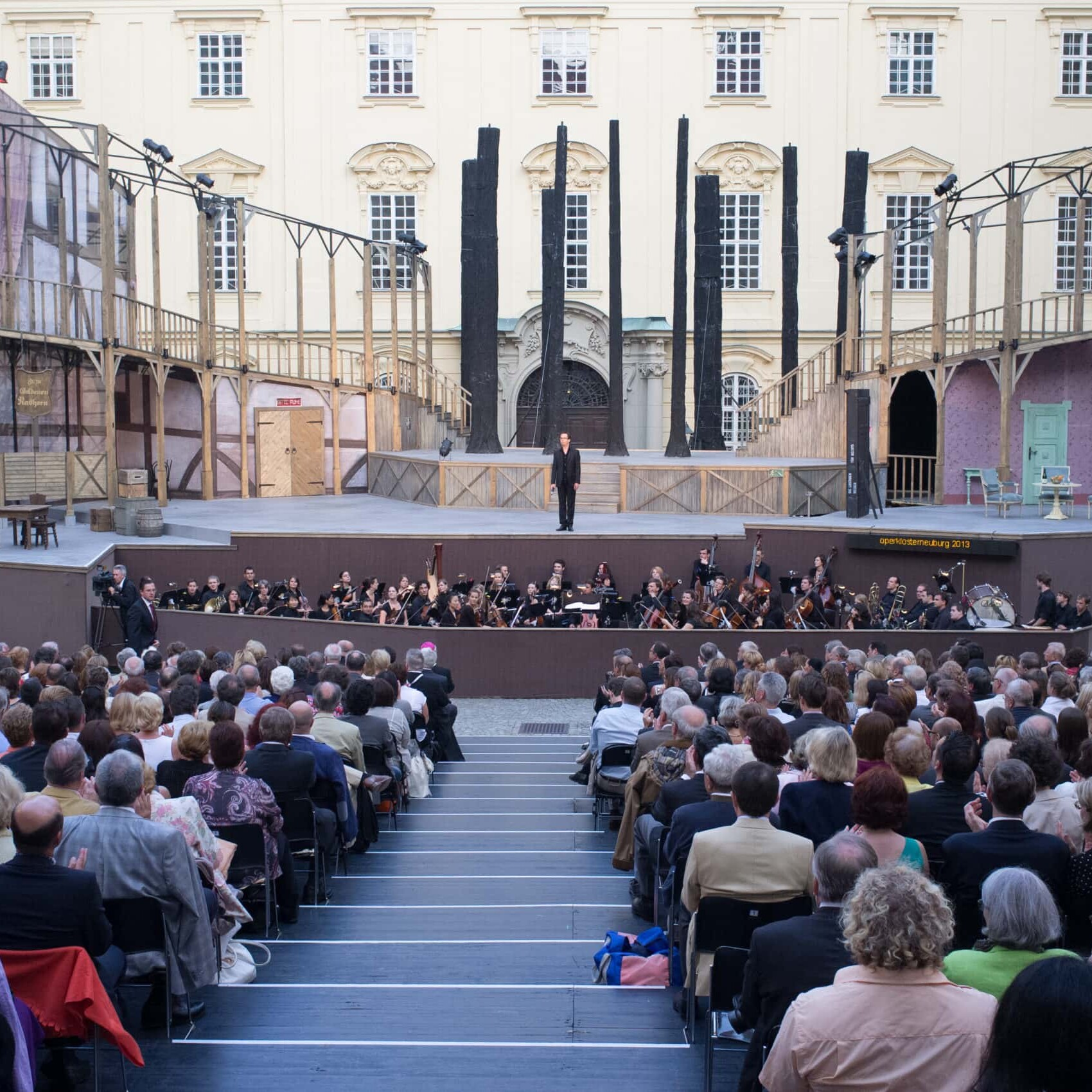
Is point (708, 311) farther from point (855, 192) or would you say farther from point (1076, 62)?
point (1076, 62)

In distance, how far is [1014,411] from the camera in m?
28.1

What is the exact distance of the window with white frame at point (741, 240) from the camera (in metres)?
41.1

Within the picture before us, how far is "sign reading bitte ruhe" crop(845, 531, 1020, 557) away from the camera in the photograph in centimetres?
2023

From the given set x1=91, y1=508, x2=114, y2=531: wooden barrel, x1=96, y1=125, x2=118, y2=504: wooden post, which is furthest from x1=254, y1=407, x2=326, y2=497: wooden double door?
x1=91, y1=508, x2=114, y2=531: wooden barrel

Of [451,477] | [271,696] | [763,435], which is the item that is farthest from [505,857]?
[763,435]

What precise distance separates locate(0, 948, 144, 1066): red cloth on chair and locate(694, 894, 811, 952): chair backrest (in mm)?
2239

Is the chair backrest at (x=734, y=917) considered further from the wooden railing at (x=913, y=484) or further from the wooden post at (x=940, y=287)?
the wooden post at (x=940, y=287)

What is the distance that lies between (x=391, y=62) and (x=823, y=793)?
124 feet

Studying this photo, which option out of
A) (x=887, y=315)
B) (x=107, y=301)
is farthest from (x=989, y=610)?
(x=107, y=301)

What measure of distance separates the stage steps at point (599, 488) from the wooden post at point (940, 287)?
677 cm

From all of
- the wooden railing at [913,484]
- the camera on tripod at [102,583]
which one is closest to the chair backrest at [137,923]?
the camera on tripod at [102,583]

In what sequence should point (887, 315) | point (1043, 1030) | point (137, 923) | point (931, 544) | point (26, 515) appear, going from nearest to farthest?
point (1043, 1030) → point (137, 923) → point (931, 544) → point (26, 515) → point (887, 315)

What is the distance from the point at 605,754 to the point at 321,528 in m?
13.9

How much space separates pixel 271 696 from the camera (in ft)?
32.8
